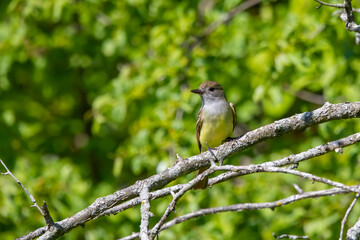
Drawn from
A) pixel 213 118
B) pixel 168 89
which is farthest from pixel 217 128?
pixel 168 89

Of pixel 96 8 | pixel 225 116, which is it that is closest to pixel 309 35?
pixel 225 116

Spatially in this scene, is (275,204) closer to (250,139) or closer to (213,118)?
(250,139)

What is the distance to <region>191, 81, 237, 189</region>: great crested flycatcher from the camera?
5.73 m

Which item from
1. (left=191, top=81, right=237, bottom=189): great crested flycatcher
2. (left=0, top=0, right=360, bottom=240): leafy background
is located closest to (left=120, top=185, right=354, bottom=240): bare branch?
(left=0, top=0, right=360, bottom=240): leafy background

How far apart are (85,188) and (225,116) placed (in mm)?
2322

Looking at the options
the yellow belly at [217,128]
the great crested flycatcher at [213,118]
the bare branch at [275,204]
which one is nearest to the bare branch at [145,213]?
the bare branch at [275,204]

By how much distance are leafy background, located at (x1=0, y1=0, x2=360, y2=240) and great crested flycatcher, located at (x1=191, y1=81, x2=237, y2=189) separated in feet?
0.40

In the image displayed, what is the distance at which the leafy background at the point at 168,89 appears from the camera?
231 inches

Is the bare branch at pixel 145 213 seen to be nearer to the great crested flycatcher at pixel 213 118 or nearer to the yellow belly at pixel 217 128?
the great crested flycatcher at pixel 213 118

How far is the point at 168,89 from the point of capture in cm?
619

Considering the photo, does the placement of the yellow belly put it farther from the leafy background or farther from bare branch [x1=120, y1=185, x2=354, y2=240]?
bare branch [x1=120, y1=185, x2=354, y2=240]

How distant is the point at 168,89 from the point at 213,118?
0.71 meters

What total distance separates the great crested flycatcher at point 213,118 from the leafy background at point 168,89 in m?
0.12

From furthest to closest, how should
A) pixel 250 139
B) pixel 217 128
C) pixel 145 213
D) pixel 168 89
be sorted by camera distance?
pixel 168 89, pixel 217 128, pixel 250 139, pixel 145 213
